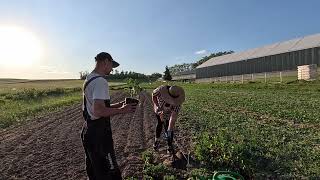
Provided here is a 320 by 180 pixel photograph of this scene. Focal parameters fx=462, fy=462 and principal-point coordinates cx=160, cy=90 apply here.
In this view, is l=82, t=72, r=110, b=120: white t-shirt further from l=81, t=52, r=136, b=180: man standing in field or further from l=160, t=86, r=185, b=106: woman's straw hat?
l=160, t=86, r=185, b=106: woman's straw hat

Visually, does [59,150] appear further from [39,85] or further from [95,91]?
[39,85]

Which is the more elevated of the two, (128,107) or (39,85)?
(128,107)

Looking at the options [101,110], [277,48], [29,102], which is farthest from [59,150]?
[277,48]

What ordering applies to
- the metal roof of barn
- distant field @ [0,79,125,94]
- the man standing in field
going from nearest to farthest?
the man standing in field → the metal roof of barn → distant field @ [0,79,125,94]

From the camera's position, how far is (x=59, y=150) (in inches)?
449

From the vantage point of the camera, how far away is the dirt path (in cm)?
891

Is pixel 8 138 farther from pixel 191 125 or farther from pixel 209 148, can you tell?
pixel 209 148

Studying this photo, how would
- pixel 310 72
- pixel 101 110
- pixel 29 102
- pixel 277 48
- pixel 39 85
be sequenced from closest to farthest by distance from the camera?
pixel 101 110 → pixel 29 102 → pixel 310 72 → pixel 277 48 → pixel 39 85

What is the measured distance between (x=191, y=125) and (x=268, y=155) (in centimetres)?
533

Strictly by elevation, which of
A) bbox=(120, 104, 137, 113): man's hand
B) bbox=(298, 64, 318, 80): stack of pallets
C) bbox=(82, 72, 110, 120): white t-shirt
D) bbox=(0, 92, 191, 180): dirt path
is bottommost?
bbox=(0, 92, 191, 180): dirt path

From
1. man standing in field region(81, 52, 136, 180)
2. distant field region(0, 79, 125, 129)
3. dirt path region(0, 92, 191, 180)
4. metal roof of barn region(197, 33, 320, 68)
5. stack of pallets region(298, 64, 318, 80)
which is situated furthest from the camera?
metal roof of barn region(197, 33, 320, 68)

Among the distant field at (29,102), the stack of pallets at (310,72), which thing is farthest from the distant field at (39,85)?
the stack of pallets at (310,72)

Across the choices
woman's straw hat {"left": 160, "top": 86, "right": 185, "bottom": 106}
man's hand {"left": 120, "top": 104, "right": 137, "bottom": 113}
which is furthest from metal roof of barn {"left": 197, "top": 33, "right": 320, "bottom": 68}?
man's hand {"left": 120, "top": 104, "right": 137, "bottom": 113}

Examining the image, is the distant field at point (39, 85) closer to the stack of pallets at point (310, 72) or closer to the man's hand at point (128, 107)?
the stack of pallets at point (310, 72)
